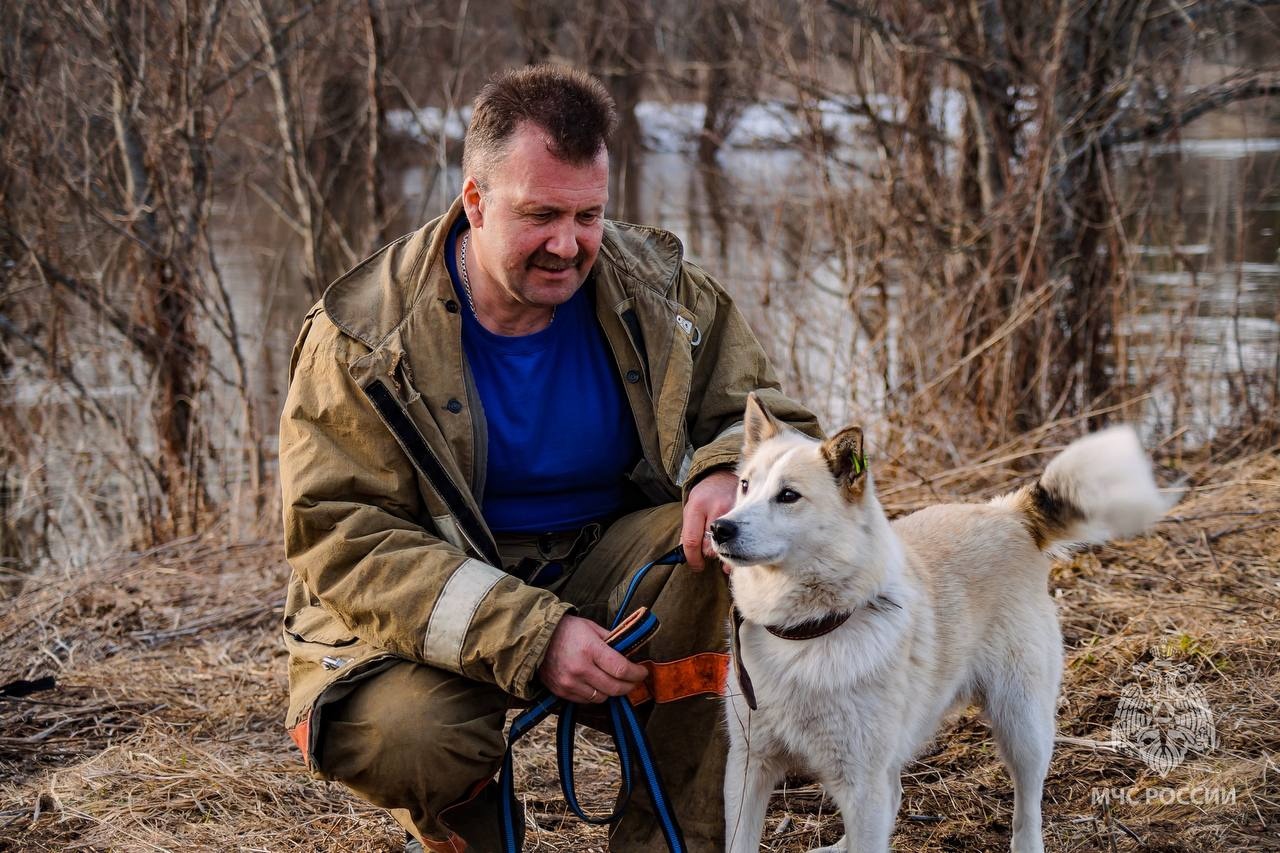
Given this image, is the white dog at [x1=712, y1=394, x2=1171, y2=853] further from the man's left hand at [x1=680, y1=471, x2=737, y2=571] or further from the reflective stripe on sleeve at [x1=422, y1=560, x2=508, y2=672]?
the reflective stripe on sleeve at [x1=422, y1=560, x2=508, y2=672]

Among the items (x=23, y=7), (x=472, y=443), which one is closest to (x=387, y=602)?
(x=472, y=443)

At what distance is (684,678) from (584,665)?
0.37 meters

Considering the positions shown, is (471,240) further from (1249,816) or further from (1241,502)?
(1241,502)

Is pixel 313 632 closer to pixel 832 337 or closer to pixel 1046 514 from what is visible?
pixel 1046 514

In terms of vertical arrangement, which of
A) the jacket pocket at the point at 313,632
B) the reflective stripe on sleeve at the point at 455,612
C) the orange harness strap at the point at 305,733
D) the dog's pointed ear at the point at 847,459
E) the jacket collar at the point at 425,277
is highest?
the jacket collar at the point at 425,277

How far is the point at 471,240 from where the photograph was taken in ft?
8.91

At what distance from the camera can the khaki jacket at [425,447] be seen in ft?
7.61

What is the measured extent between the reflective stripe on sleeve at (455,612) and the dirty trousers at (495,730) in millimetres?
108

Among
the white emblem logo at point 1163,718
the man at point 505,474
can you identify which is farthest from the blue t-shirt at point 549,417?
the white emblem logo at point 1163,718

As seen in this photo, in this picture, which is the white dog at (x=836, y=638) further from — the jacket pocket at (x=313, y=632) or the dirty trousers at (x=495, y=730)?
the jacket pocket at (x=313, y=632)

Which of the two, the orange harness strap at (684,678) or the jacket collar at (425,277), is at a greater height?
the jacket collar at (425,277)

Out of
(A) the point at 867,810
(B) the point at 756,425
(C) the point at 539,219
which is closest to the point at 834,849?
(A) the point at 867,810

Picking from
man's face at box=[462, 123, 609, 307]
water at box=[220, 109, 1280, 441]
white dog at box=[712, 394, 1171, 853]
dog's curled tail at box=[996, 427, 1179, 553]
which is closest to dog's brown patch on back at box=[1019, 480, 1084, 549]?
dog's curled tail at box=[996, 427, 1179, 553]

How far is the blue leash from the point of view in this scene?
7.69 ft
